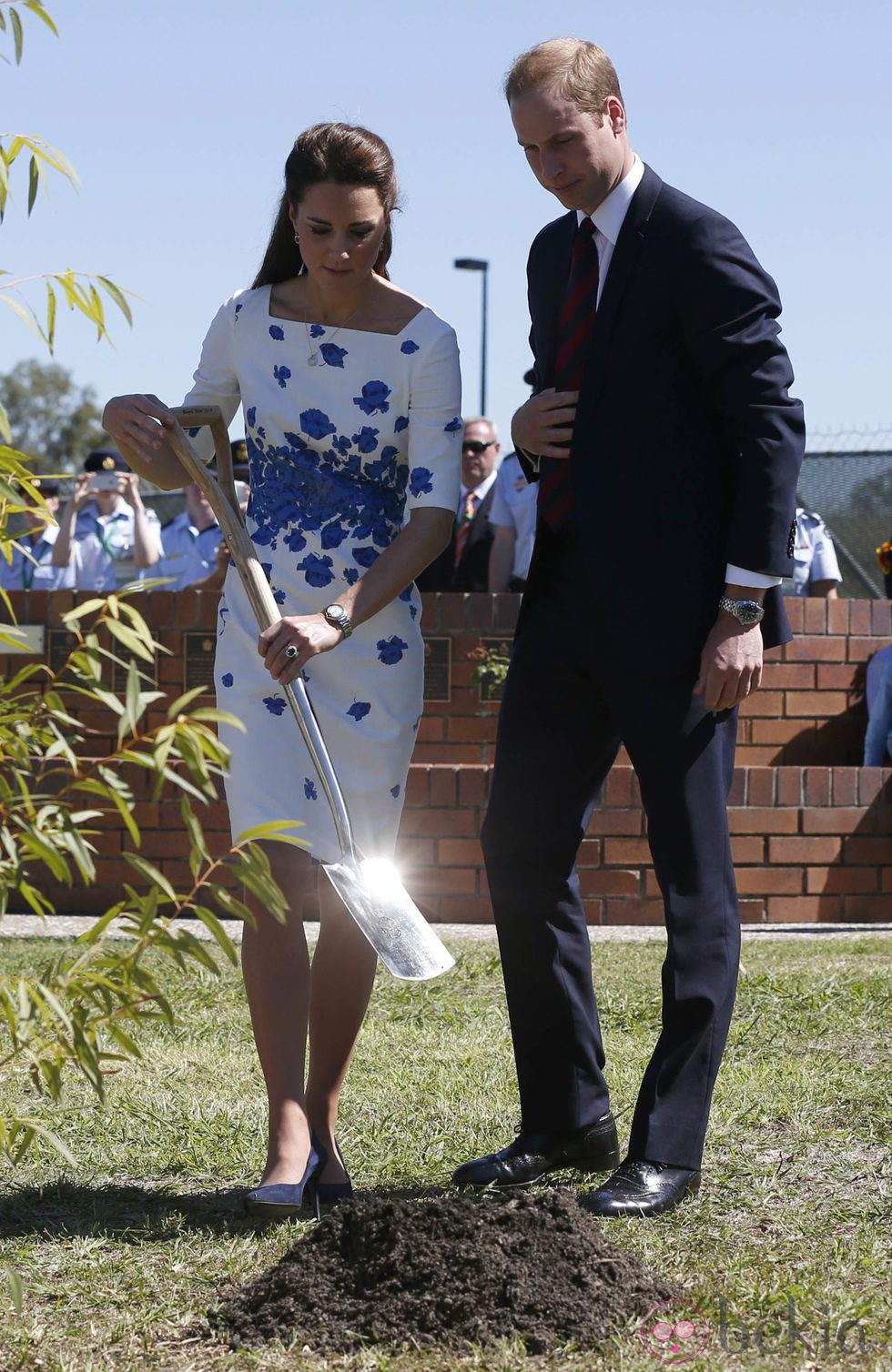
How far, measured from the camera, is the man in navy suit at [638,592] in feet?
10.1

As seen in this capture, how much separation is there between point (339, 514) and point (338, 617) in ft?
0.92

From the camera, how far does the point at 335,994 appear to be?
3.29 meters

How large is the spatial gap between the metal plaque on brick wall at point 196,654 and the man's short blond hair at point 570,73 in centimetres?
458

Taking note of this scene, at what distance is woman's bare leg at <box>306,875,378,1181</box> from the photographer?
10.7 ft

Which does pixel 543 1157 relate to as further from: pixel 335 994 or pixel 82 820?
pixel 82 820

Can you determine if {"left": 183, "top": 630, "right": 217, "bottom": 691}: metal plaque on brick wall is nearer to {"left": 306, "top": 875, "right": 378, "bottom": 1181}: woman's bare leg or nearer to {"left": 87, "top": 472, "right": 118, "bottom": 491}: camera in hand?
{"left": 87, "top": 472, "right": 118, "bottom": 491}: camera in hand

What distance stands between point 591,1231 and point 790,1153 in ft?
3.02

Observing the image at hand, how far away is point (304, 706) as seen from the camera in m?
3.10

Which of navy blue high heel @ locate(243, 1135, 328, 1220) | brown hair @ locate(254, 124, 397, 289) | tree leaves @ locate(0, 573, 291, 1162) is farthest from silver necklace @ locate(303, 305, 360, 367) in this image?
navy blue high heel @ locate(243, 1135, 328, 1220)

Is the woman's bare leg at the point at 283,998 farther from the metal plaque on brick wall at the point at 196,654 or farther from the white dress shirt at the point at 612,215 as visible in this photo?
the metal plaque on brick wall at the point at 196,654

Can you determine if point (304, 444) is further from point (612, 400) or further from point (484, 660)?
point (484, 660)

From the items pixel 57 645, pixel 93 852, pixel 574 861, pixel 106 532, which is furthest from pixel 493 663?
pixel 93 852

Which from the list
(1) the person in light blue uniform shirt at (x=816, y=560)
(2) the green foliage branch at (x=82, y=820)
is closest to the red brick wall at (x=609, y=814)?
(1) the person in light blue uniform shirt at (x=816, y=560)

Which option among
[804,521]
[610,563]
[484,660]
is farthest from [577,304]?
[804,521]
